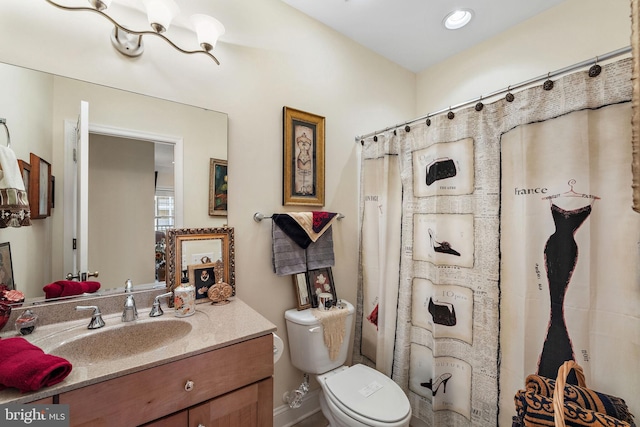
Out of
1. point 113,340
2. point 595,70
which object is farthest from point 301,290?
point 595,70

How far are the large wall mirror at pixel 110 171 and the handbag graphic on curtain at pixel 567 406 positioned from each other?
147cm

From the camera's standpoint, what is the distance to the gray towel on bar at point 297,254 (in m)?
1.56

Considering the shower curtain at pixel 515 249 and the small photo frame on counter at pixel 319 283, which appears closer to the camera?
the shower curtain at pixel 515 249

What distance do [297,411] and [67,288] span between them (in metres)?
1.44

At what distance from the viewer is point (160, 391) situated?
2.68ft

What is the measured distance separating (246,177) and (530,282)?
1504 millimetres

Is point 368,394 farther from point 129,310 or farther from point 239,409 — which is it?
point 129,310

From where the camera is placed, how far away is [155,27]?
1.13 meters

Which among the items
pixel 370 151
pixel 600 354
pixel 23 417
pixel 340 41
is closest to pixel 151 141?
pixel 23 417

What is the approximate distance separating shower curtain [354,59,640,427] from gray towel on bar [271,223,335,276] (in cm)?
47

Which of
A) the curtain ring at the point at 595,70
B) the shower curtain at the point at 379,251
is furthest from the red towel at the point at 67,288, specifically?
the curtain ring at the point at 595,70

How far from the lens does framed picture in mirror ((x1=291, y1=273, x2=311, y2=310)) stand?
1641 millimetres

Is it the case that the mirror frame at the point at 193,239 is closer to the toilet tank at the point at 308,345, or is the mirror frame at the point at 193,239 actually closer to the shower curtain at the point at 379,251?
the toilet tank at the point at 308,345

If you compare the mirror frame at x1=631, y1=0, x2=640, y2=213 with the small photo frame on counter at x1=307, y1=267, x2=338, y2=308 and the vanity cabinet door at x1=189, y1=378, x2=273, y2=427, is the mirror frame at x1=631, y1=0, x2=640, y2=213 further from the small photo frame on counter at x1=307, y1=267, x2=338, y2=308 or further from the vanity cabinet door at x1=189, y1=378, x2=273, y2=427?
the small photo frame on counter at x1=307, y1=267, x2=338, y2=308
